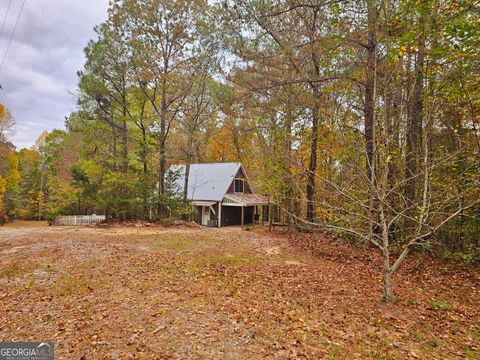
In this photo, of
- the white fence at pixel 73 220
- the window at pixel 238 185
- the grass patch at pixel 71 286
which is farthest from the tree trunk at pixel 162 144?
the grass patch at pixel 71 286

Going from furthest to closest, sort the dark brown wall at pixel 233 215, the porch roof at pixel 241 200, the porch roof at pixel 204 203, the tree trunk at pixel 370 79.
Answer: the dark brown wall at pixel 233 215
the porch roof at pixel 204 203
the porch roof at pixel 241 200
the tree trunk at pixel 370 79

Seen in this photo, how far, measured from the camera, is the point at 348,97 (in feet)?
23.9

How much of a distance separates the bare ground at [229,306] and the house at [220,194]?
12.6m

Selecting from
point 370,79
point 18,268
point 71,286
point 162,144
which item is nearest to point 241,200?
point 162,144

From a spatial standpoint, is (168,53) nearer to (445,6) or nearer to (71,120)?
(71,120)

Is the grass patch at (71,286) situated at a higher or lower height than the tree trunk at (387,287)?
lower

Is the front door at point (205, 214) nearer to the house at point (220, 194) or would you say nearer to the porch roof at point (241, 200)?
the house at point (220, 194)

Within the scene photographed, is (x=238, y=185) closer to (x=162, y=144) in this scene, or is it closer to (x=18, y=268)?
(x=162, y=144)

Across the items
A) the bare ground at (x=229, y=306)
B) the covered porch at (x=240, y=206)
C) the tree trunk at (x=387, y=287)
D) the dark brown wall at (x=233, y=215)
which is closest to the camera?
the bare ground at (x=229, y=306)

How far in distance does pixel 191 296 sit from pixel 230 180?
54.3 feet

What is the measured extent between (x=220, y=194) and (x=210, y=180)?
6.69ft

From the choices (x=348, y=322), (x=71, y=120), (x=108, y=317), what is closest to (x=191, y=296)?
(x=108, y=317)

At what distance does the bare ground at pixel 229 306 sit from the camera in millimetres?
3451

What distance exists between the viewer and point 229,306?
4582mm
